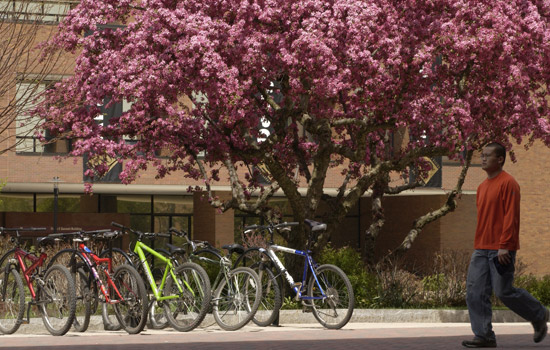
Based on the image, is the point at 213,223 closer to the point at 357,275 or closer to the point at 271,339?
the point at 357,275

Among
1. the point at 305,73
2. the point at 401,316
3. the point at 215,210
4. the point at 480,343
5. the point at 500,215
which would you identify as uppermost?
the point at 305,73

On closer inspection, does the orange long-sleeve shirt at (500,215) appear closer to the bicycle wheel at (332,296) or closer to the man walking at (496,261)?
the man walking at (496,261)

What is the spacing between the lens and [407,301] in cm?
1811

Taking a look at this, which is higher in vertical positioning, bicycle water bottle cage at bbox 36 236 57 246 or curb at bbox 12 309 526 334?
bicycle water bottle cage at bbox 36 236 57 246

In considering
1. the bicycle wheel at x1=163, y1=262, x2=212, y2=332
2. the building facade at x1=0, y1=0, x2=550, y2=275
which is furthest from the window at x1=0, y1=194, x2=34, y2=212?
the bicycle wheel at x1=163, y1=262, x2=212, y2=332

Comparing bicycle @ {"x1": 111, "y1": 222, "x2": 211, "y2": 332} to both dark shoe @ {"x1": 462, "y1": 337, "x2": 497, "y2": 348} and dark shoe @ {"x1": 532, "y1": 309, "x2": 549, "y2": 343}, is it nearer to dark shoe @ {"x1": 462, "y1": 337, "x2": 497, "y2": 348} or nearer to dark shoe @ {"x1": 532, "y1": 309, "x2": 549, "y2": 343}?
dark shoe @ {"x1": 462, "y1": 337, "x2": 497, "y2": 348}

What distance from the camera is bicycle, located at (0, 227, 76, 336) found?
11867mm

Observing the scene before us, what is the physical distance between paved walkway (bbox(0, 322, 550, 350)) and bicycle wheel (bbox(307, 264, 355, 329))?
20 centimetres

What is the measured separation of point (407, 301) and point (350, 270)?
58.1 inches

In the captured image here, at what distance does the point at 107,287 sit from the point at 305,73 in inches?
202

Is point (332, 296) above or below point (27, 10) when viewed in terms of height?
below

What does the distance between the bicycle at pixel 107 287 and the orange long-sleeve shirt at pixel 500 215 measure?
4.18 meters

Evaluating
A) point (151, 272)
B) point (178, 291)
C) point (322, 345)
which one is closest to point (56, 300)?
point (151, 272)

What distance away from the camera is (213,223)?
125 feet
